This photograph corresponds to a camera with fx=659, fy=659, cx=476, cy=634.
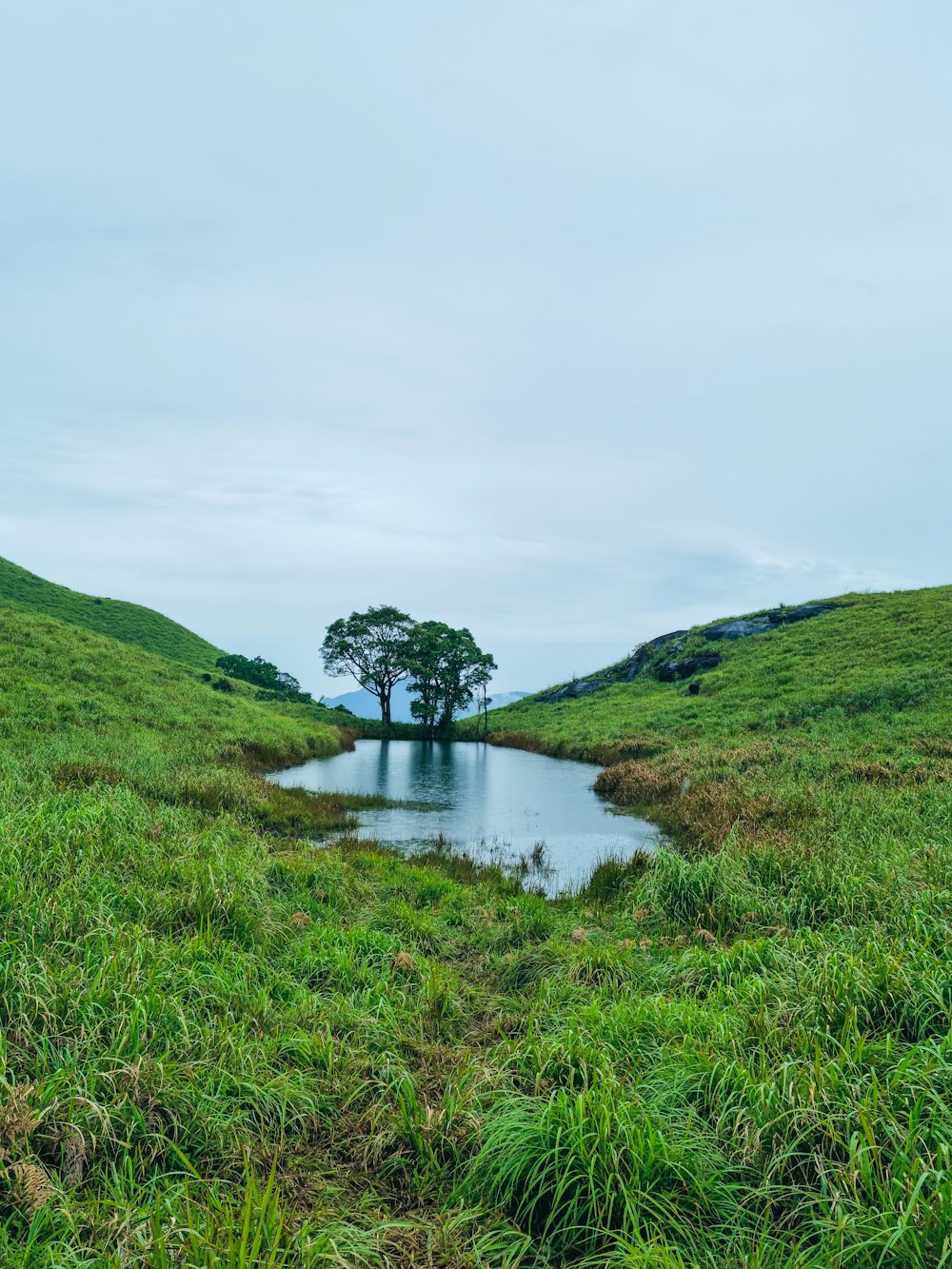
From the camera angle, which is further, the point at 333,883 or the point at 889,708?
the point at 889,708

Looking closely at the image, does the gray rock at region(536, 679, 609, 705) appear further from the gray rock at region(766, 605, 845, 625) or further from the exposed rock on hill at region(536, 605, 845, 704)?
the gray rock at region(766, 605, 845, 625)

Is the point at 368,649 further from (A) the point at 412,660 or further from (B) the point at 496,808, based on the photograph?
(B) the point at 496,808

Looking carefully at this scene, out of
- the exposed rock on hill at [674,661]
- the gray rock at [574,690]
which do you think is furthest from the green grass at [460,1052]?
the gray rock at [574,690]

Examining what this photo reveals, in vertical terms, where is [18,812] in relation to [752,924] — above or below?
above

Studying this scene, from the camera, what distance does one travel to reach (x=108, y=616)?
66562mm

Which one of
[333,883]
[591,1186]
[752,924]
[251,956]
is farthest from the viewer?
[333,883]

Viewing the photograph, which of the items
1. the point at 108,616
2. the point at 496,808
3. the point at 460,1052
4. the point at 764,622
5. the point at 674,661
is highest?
the point at 764,622

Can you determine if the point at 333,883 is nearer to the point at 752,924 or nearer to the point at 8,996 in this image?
the point at 8,996

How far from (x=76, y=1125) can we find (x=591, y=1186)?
3228 millimetres

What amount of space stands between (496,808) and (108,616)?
58.8m

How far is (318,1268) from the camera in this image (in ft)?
11.2

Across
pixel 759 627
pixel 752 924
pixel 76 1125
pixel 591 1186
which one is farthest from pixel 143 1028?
pixel 759 627

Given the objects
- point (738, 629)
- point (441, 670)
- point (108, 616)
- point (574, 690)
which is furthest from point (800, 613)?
point (108, 616)

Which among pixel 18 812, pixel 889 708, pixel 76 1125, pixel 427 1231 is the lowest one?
pixel 427 1231
